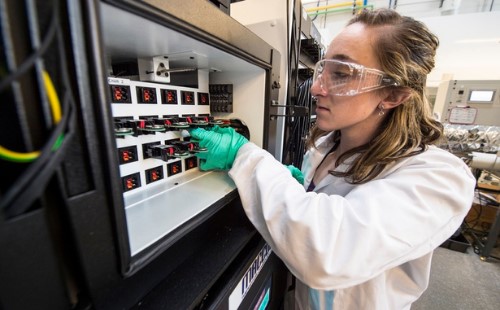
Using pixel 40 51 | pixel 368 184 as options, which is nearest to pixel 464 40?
pixel 368 184

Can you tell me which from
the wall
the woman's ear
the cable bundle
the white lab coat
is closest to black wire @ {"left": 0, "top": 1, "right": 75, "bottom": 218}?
the white lab coat

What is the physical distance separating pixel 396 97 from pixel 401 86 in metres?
0.04

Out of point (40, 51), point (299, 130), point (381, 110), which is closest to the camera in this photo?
point (40, 51)

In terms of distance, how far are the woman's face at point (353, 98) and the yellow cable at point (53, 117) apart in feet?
2.13

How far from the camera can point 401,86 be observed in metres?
0.61

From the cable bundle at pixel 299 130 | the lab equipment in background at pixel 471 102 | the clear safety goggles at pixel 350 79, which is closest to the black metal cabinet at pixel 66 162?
the clear safety goggles at pixel 350 79

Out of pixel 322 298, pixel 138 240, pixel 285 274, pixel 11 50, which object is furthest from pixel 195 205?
pixel 285 274

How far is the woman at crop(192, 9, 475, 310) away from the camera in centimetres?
43

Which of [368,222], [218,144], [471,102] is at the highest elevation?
[471,102]

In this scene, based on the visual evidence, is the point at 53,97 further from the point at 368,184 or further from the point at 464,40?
the point at 464,40

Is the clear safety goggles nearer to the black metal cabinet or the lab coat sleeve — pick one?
the lab coat sleeve

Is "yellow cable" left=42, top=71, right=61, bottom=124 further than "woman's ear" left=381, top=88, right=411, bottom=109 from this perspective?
No

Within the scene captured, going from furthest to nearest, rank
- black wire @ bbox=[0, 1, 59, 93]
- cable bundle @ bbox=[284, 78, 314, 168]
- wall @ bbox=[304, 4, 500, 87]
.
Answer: wall @ bbox=[304, 4, 500, 87] < cable bundle @ bbox=[284, 78, 314, 168] < black wire @ bbox=[0, 1, 59, 93]

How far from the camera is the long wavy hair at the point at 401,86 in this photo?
580mm
